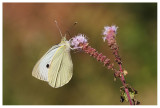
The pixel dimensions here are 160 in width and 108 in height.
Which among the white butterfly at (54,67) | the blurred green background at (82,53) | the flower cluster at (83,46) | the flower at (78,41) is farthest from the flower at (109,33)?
the blurred green background at (82,53)

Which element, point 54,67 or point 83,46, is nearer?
point 83,46

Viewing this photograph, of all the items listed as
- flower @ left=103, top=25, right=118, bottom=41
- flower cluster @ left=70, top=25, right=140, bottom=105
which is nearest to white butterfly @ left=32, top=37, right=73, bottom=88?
flower cluster @ left=70, top=25, right=140, bottom=105

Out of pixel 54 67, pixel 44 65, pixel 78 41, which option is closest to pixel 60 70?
pixel 54 67

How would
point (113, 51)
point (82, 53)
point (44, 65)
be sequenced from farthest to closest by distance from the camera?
1. point (82, 53)
2. point (44, 65)
3. point (113, 51)

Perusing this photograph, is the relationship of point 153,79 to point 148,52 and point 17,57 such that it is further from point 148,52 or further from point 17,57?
point 17,57

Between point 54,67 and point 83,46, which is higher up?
point 83,46

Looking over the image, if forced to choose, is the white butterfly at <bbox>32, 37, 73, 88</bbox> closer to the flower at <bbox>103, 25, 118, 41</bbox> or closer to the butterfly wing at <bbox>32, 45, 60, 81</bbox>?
the butterfly wing at <bbox>32, 45, 60, 81</bbox>

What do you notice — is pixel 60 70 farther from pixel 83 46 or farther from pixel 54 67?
pixel 83 46
